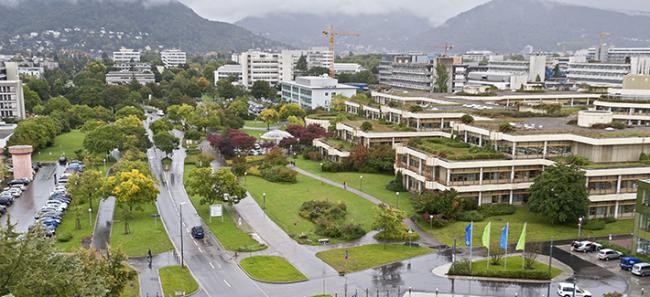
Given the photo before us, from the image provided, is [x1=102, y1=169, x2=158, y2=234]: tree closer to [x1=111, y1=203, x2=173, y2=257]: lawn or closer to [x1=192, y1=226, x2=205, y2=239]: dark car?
[x1=111, y1=203, x2=173, y2=257]: lawn

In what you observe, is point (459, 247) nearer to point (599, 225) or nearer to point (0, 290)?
point (599, 225)

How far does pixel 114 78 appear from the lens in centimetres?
15075

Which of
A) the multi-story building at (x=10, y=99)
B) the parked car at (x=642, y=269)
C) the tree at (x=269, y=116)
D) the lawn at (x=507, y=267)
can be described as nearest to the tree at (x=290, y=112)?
the tree at (x=269, y=116)

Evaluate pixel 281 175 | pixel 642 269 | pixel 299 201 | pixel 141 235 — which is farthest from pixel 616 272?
pixel 281 175

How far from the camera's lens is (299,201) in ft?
171

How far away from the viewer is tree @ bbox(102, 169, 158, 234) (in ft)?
146

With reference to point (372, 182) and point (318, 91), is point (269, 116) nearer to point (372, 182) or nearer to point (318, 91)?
point (318, 91)

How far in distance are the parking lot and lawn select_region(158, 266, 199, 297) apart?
23696 mm

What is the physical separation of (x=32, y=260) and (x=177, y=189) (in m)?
37.4

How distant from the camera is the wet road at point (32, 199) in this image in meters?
46.3

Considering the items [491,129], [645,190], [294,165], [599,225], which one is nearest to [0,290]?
[645,190]

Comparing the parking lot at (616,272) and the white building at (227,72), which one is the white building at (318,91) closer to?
the white building at (227,72)

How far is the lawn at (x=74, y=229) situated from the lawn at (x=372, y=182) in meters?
24.3

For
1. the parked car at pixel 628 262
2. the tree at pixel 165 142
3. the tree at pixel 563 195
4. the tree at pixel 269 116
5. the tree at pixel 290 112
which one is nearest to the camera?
the parked car at pixel 628 262
